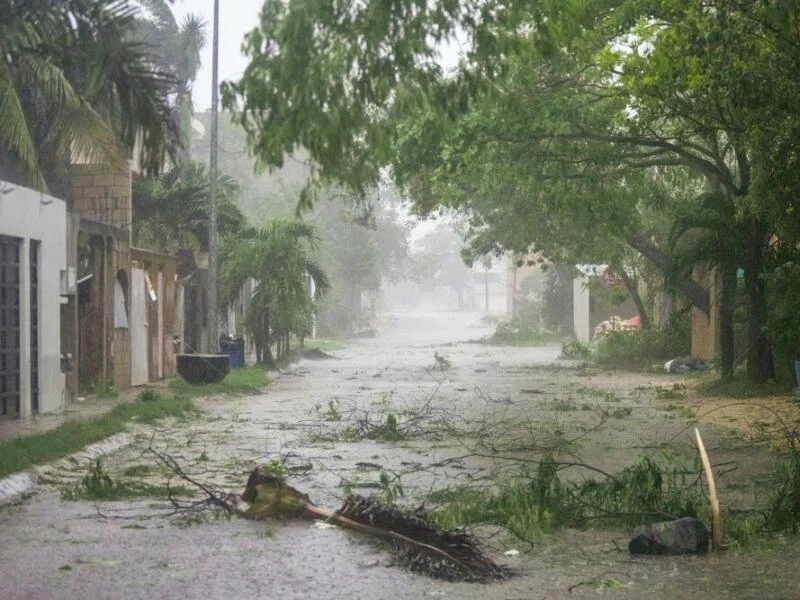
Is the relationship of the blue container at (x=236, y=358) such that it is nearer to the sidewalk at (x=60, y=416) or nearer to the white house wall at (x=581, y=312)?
the sidewalk at (x=60, y=416)

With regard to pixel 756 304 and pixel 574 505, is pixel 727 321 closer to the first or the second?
pixel 756 304

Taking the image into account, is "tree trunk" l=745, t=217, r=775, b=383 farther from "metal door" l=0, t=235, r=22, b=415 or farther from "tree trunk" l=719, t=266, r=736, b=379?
"metal door" l=0, t=235, r=22, b=415

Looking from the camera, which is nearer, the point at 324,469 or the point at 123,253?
the point at 324,469

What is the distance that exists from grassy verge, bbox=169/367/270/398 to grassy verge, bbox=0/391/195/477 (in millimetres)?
2863

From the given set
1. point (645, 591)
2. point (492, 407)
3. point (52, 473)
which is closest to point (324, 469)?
point (52, 473)

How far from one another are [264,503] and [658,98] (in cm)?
962

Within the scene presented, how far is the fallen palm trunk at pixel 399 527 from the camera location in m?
8.03

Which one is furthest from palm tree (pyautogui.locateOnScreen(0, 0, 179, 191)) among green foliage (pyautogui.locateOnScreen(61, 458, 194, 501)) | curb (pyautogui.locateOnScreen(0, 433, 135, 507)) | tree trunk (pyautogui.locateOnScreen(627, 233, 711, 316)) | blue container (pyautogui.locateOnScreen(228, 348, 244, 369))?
blue container (pyautogui.locateOnScreen(228, 348, 244, 369))

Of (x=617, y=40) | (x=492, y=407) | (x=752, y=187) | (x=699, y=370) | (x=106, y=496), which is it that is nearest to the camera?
(x=106, y=496)

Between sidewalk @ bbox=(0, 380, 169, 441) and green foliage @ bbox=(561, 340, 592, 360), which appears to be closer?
sidewalk @ bbox=(0, 380, 169, 441)

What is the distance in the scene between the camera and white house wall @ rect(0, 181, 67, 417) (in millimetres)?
18391

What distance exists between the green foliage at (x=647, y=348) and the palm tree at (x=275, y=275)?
28.2 feet

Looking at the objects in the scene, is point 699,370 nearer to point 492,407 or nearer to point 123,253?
point 492,407

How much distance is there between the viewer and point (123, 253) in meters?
25.4
